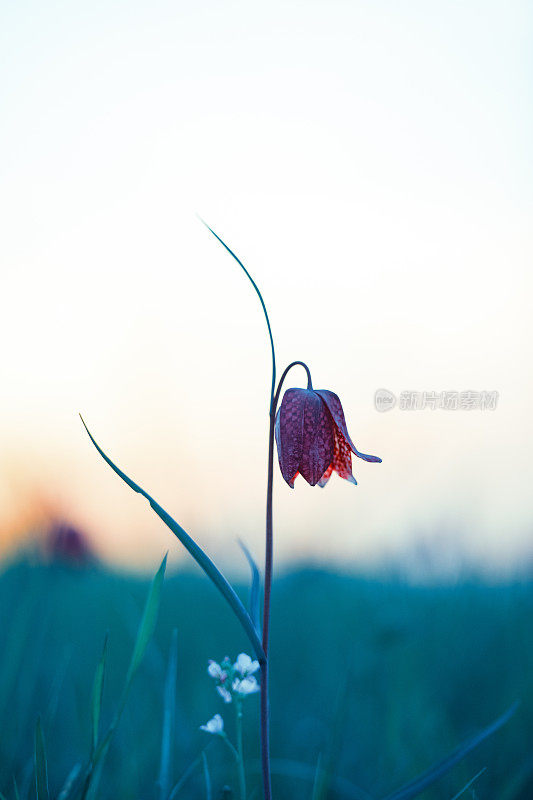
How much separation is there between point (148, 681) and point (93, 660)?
0.85 feet

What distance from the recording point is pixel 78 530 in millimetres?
1568

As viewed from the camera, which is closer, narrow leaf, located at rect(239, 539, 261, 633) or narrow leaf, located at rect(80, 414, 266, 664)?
narrow leaf, located at rect(80, 414, 266, 664)

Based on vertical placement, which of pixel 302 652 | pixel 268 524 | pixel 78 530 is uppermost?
pixel 268 524

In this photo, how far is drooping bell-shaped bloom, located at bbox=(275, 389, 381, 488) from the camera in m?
0.98

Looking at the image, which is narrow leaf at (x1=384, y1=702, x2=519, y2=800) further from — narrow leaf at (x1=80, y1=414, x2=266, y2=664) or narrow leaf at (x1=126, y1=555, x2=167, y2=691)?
narrow leaf at (x1=126, y1=555, x2=167, y2=691)

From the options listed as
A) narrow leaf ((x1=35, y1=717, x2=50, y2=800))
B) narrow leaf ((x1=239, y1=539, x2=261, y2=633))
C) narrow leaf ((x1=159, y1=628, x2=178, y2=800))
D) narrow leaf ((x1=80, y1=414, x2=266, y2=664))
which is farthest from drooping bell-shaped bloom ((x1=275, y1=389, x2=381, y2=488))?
narrow leaf ((x1=35, y1=717, x2=50, y2=800))

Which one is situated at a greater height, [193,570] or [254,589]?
[254,589]

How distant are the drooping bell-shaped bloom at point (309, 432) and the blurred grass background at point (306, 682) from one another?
0.30 m

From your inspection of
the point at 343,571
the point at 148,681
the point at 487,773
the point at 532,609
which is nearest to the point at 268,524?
the point at 487,773

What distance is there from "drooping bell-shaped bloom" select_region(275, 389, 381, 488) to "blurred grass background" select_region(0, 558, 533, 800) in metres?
0.30

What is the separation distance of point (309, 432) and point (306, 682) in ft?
2.87

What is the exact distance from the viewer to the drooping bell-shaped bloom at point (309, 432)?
984 mm

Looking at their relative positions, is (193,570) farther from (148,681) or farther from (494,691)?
(494,691)

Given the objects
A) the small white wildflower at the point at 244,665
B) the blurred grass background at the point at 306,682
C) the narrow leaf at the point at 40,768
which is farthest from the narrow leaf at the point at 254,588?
the narrow leaf at the point at 40,768
